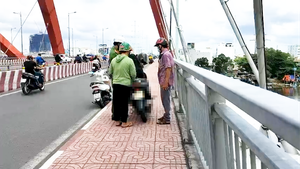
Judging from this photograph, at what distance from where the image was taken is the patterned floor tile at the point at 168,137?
5500 millimetres

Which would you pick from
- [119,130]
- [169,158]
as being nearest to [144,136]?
[119,130]

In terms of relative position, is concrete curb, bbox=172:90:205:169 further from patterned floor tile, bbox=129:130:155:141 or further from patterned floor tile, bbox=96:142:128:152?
patterned floor tile, bbox=96:142:128:152

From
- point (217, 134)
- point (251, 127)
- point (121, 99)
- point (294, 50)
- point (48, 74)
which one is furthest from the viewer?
point (48, 74)

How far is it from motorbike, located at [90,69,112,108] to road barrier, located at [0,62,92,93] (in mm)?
6282

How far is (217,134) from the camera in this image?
7.45ft

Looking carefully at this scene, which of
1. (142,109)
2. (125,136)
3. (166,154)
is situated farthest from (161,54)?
(166,154)

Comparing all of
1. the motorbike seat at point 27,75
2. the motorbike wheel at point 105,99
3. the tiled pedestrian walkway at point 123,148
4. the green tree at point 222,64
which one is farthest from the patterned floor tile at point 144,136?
the motorbike seat at point 27,75

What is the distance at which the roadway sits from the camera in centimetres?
518

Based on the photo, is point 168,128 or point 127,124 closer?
point 168,128

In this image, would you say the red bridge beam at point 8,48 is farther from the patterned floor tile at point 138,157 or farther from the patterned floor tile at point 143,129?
the patterned floor tile at point 138,157

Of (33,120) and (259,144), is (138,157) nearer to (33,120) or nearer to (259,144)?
(259,144)

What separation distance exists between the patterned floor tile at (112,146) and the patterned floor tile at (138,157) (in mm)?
267

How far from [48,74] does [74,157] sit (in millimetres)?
15845

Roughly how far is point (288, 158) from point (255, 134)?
14.6 inches
